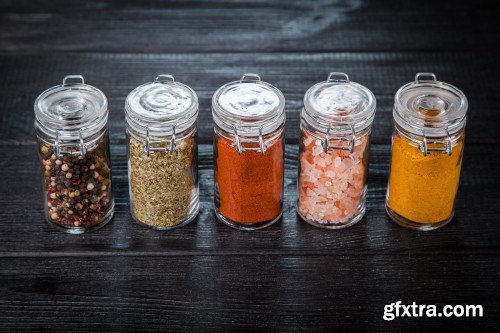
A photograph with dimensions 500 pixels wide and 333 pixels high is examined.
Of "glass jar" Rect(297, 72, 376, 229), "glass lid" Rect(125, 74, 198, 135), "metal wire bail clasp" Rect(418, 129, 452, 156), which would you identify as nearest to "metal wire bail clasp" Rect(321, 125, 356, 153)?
"glass jar" Rect(297, 72, 376, 229)

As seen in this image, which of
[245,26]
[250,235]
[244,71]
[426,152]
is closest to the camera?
[426,152]

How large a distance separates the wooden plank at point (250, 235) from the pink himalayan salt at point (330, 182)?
3 centimetres

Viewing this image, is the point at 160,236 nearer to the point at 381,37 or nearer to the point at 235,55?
the point at 235,55

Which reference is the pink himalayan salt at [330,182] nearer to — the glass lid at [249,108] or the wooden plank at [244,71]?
the glass lid at [249,108]

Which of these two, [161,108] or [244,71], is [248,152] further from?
[244,71]

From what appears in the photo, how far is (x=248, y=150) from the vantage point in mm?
1637

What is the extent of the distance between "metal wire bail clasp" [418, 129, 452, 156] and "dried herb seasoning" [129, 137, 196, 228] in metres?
0.37

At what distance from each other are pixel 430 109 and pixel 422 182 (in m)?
0.12

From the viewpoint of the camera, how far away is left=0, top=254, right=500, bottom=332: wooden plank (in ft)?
5.20

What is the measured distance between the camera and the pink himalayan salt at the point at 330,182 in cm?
165

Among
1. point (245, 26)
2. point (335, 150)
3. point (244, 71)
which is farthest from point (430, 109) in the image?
point (245, 26)

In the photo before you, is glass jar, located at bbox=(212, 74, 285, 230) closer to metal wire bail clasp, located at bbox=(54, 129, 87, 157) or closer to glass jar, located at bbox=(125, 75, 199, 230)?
glass jar, located at bbox=(125, 75, 199, 230)

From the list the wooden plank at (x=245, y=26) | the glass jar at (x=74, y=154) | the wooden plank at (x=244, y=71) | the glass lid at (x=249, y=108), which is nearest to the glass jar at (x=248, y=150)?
the glass lid at (x=249, y=108)

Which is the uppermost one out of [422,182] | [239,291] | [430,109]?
[430,109]
